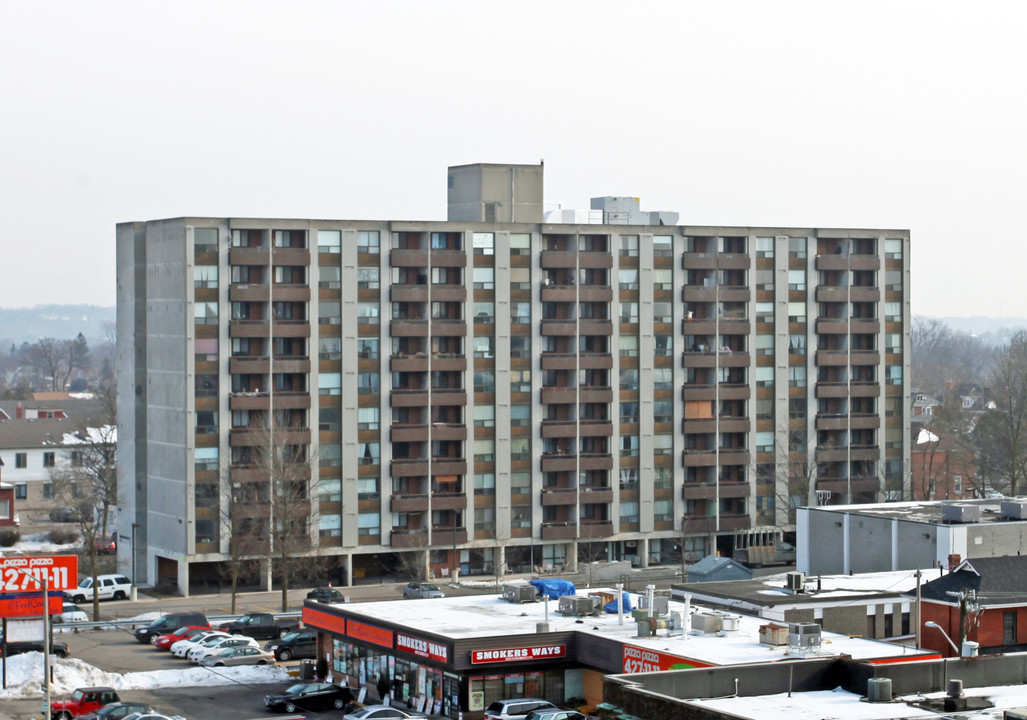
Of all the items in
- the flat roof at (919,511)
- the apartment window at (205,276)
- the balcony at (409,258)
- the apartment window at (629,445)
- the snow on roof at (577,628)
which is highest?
the balcony at (409,258)

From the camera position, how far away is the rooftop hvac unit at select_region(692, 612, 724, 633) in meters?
59.9

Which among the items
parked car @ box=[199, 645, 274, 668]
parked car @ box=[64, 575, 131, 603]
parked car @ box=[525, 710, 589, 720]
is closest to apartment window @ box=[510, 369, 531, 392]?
parked car @ box=[64, 575, 131, 603]

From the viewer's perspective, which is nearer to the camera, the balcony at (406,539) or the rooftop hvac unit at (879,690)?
the rooftop hvac unit at (879,690)

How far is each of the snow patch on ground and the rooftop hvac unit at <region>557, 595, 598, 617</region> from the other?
13918 millimetres

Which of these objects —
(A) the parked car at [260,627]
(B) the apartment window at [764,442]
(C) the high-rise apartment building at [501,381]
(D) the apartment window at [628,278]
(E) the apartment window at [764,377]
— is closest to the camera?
(A) the parked car at [260,627]

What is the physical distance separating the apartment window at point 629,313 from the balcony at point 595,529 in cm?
1435

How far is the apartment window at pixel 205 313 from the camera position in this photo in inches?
3907

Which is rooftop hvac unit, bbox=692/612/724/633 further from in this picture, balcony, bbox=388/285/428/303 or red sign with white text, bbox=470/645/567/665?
balcony, bbox=388/285/428/303

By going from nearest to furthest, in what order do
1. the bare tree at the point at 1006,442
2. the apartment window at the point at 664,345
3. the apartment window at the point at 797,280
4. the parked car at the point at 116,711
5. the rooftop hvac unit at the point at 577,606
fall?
the parked car at the point at 116,711, the rooftop hvac unit at the point at 577,606, the apartment window at the point at 664,345, the apartment window at the point at 797,280, the bare tree at the point at 1006,442

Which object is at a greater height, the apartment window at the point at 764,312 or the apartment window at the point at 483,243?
the apartment window at the point at 483,243

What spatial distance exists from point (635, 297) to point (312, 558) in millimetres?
29666

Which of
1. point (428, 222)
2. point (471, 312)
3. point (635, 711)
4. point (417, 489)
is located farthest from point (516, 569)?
point (635, 711)

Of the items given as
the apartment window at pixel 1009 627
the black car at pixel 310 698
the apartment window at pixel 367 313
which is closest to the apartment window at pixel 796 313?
the apartment window at pixel 367 313

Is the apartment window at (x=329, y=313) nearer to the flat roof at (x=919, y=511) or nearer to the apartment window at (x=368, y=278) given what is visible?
the apartment window at (x=368, y=278)
